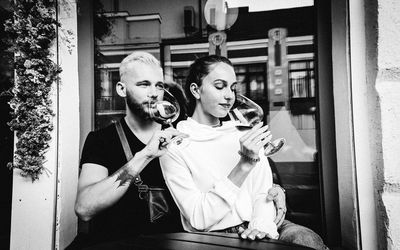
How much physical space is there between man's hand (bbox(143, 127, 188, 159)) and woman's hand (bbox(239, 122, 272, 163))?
1.56 feet

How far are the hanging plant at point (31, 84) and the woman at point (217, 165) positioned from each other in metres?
0.95

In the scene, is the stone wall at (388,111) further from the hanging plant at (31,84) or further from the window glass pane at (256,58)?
the hanging plant at (31,84)

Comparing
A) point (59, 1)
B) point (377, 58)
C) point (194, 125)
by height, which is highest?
point (59, 1)

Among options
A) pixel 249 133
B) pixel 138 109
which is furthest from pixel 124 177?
pixel 249 133

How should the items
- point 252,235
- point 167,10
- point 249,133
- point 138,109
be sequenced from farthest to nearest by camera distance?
point 167,10, point 138,109, point 249,133, point 252,235

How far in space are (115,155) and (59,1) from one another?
4.26ft

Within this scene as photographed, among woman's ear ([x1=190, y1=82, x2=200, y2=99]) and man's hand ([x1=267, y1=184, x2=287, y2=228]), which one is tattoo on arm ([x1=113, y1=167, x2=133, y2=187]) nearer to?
woman's ear ([x1=190, y1=82, x2=200, y2=99])

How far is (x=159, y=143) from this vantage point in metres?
2.03

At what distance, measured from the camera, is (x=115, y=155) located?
2.16 meters

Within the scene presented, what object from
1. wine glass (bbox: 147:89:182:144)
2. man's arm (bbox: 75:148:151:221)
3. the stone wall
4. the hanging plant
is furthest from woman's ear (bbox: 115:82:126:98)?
the stone wall

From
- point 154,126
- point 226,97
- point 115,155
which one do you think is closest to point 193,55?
point 226,97

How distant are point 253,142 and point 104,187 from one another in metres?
1.06

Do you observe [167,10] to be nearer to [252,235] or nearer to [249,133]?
[249,133]

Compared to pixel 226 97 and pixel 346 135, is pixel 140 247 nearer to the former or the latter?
pixel 226 97
